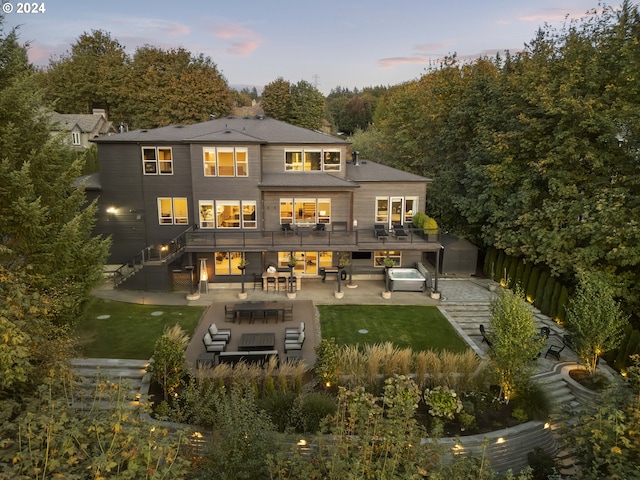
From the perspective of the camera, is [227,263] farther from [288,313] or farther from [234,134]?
[234,134]

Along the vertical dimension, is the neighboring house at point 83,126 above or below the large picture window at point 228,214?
above

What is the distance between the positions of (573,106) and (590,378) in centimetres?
1112

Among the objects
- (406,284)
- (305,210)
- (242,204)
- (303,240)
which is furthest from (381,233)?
(242,204)

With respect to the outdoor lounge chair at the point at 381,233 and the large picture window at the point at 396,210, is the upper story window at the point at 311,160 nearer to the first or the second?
the large picture window at the point at 396,210

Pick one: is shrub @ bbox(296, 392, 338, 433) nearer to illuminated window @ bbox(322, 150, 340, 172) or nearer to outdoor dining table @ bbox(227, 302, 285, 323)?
outdoor dining table @ bbox(227, 302, 285, 323)

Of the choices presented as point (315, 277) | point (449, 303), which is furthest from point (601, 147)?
point (315, 277)

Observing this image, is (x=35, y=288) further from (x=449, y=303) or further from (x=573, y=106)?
(x=573, y=106)

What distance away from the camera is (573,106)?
56.8 ft

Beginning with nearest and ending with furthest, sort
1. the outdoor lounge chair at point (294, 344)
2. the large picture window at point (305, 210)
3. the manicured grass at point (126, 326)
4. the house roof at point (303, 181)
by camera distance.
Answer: the outdoor lounge chair at point (294, 344), the manicured grass at point (126, 326), the house roof at point (303, 181), the large picture window at point (305, 210)

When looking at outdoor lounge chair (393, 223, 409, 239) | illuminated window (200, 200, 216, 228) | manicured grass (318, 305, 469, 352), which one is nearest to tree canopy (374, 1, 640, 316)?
outdoor lounge chair (393, 223, 409, 239)

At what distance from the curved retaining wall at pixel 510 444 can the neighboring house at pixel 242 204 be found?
1080 cm

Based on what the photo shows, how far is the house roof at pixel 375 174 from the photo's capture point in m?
22.9

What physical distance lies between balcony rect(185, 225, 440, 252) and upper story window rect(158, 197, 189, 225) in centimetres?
154

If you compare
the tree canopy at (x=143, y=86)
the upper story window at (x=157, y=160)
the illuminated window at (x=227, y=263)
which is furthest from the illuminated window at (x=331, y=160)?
the tree canopy at (x=143, y=86)
